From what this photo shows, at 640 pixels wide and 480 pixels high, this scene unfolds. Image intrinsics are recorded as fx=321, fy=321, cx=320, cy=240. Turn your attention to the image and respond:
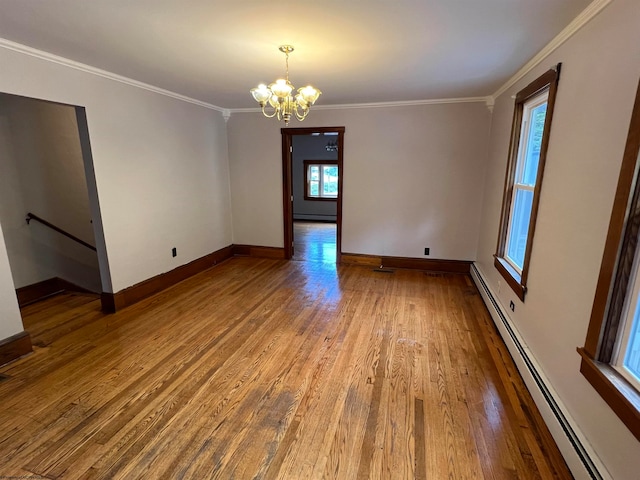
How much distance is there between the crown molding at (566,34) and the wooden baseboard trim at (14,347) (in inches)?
177

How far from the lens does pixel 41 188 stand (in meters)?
3.84

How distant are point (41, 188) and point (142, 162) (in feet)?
4.42

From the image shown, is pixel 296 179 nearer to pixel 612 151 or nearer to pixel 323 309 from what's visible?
pixel 323 309

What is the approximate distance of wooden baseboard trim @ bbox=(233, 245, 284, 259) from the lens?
5.47m

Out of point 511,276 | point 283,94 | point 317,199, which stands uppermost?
point 283,94

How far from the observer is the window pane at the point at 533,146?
109 inches

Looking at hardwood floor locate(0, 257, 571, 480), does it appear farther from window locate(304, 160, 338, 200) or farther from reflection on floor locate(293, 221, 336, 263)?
window locate(304, 160, 338, 200)

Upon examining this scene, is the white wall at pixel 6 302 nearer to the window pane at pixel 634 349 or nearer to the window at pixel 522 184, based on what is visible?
the window pane at pixel 634 349

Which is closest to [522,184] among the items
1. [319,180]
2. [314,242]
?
[314,242]

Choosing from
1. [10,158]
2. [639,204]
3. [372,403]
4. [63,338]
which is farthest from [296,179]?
[639,204]

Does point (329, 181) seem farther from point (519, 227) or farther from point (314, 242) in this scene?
point (519, 227)

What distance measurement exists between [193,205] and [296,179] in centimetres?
517

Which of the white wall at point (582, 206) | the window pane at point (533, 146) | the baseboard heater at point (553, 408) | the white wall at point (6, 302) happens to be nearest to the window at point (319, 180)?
the window pane at point (533, 146)

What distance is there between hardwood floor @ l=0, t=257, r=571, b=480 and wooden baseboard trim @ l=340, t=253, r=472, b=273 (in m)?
1.18
